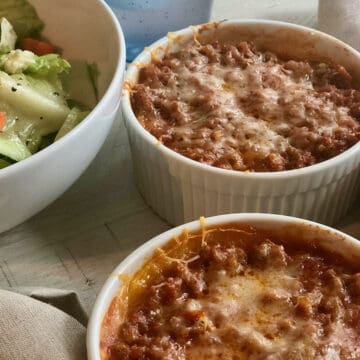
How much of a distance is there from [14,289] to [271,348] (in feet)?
1.72

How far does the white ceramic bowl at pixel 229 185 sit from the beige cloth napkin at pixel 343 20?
205 mm

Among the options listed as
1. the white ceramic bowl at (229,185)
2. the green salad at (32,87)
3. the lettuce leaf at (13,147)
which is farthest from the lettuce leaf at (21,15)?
the lettuce leaf at (13,147)

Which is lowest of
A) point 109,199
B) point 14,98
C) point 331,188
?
point 109,199

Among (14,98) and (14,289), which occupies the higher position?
(14,98)

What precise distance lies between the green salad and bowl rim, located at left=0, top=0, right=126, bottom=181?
12 cm

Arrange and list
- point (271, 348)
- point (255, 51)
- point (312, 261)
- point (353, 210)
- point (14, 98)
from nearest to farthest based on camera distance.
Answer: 1. point (271, 348)
2. point (312, 261)
3. point (14, 98)
4. point (353, 210)
5. point (255, 51)

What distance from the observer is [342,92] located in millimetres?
1675

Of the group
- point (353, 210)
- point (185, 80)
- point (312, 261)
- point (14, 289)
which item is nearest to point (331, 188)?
point (353, 210)

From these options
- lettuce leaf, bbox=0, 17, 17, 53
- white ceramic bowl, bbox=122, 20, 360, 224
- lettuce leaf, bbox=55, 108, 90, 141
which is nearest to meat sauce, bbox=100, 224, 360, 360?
white ceramic bowl, bbox=122, 20, 360, 224

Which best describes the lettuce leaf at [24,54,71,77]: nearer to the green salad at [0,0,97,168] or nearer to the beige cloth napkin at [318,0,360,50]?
the green salad at [0,0,97,168]

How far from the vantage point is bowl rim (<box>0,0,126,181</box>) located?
4.15 ft

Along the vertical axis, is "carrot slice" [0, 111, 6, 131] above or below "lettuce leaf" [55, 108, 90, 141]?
above

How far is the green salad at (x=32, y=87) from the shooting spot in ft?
4.83

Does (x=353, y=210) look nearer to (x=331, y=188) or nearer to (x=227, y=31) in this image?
(x=331, y=188)
